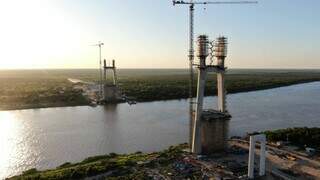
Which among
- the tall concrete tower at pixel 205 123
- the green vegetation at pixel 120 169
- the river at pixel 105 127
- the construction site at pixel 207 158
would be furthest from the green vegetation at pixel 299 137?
the green vegetation at pixel 120 169

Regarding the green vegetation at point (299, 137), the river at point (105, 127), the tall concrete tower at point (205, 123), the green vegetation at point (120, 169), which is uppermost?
the tall concrete tower at point (205, 123)

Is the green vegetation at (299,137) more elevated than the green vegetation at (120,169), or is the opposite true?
the green vegetation at (299,137)

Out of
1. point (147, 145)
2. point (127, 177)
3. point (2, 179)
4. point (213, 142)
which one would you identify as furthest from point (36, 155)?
point (213, 142)

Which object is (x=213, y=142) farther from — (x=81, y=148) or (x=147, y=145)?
(x=81, y=148)

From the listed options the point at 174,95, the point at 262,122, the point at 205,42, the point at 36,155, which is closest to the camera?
the point at 205,42

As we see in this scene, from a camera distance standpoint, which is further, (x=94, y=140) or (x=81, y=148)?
(x=94, y=140)

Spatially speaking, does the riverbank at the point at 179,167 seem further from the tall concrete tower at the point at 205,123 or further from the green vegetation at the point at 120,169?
the tall concrete tower at the point at 205,123

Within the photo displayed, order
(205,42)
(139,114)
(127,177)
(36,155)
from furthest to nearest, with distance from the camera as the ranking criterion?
(139,114) < (36,155) < (205,42) < (127,177)
